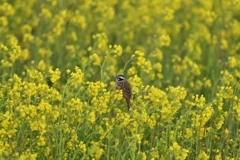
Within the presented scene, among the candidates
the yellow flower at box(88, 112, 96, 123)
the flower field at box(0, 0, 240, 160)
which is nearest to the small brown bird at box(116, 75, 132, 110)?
the flower field at box(0, 0, 240, 160)

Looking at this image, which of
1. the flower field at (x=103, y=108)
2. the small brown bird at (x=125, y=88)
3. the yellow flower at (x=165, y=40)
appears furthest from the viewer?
the yellow flower at (x=165, y=40)

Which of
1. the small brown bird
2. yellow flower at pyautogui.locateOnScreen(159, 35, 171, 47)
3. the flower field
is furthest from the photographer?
yellow flower at pyautogui.locateOnScreen(159, 35, 171, 47)

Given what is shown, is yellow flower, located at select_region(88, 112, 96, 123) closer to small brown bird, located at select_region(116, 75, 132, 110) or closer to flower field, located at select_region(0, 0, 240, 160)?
flower field, located at select_region(0, 0, 240, 160)

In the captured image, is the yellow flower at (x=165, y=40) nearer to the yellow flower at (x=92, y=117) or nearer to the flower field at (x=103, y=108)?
the flower field at (x=103, y=108)

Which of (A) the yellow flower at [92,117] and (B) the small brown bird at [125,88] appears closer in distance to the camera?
(A) the yellow flower at [92,117]

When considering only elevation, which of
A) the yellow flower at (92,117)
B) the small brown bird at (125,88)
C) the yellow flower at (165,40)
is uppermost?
the yellow flower at (165,40)

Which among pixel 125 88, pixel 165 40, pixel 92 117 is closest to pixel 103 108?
pixel 92 117

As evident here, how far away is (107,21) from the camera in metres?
10.4

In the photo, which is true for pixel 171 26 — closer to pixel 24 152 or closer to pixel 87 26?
pixel 87 26

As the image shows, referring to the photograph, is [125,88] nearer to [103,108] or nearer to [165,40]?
[103,108]

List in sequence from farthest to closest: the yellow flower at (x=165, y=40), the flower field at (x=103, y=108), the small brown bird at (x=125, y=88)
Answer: the yellow flower at (x=165, y=40), the small brown bird at (x=125, y=88), the flower field at (x=103, y=108)

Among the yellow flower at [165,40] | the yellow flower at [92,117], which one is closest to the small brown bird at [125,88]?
the yellow flower at [92,117]

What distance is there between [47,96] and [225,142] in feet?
5.72

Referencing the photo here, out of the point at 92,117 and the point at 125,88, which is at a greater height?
the point at 125,88
